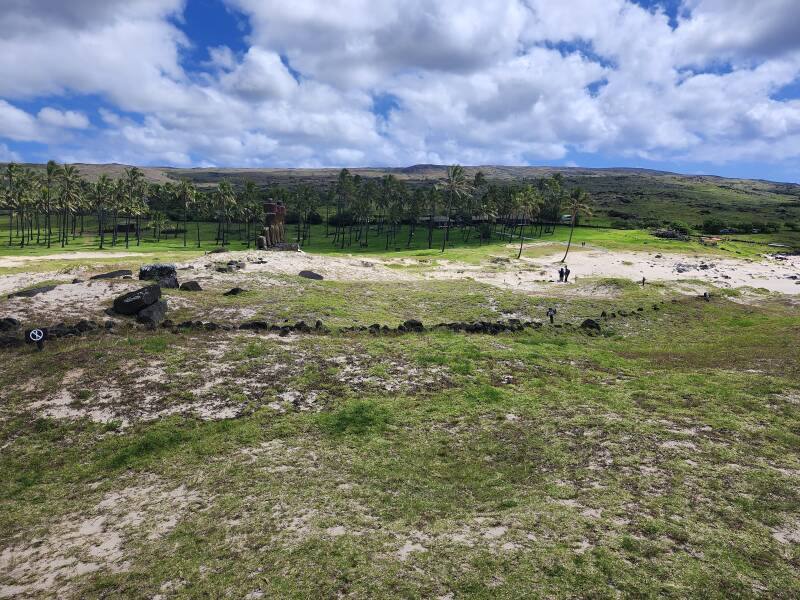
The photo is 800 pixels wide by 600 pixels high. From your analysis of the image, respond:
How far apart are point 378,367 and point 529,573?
1660 cm

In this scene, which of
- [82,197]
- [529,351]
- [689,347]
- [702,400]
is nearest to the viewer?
[702,400]

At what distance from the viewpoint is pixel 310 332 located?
106 ft

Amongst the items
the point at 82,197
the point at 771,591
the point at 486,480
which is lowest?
the point at 486,480

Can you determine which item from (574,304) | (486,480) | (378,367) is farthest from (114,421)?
(574,304)

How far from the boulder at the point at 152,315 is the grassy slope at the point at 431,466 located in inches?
130

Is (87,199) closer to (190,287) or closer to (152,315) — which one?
(190,287)

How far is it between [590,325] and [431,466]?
1102 inches

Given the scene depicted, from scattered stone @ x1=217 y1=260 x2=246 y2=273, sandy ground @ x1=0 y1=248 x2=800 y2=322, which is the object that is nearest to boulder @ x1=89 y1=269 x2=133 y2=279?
sandy ground @ x1=0 y1=248 x2=800 y2=322

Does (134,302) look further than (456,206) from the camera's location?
No

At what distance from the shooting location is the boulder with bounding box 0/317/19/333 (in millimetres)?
27106

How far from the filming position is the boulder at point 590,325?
38.9 metres

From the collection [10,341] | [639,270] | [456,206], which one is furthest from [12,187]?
[639,270]

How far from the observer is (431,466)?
16469mm

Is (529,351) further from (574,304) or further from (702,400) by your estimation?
(574,304)
